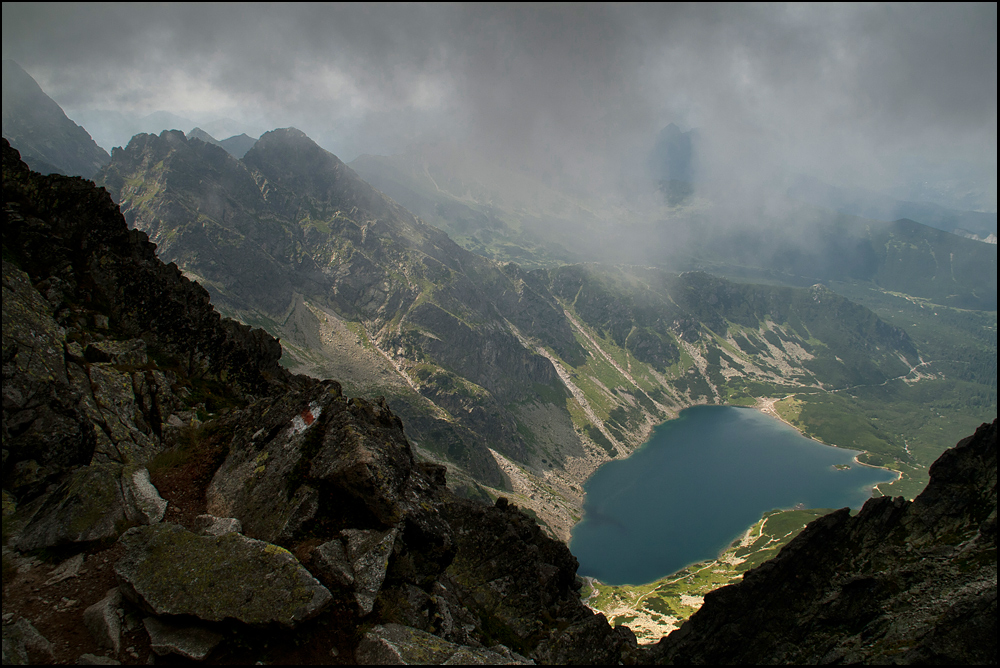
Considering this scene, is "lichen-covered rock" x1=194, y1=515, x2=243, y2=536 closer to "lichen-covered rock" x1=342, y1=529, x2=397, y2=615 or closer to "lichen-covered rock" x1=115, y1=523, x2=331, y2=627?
"lichen-covered rock" x1=115, y1=523, x2=331, y2=627

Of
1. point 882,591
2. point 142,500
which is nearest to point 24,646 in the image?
point 142,500

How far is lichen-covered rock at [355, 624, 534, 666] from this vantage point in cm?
1161

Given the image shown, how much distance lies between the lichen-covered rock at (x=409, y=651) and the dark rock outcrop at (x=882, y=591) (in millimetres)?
20672

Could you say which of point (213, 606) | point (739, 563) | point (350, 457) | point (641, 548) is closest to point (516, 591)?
point (350, 457)

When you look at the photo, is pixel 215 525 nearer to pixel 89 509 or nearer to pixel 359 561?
pixel 89 509

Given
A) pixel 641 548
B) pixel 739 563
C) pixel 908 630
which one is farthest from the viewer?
pixel 641 548

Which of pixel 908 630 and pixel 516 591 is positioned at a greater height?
pixel 908 630

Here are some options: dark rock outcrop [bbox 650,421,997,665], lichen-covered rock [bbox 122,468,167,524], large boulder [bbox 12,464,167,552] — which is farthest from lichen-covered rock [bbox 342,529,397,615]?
dark rock outcrop [bbox 650,421,997,665]

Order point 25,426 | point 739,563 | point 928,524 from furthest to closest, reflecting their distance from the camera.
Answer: point 739,563 → point 928,524 → point 25,426

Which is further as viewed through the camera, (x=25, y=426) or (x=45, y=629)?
(x=25, y=426)

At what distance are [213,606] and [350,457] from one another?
7.06m

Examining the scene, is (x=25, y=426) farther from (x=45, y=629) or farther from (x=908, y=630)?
(x=908, y=630)

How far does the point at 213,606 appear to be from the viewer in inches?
424

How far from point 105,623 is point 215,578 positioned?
2.22m
